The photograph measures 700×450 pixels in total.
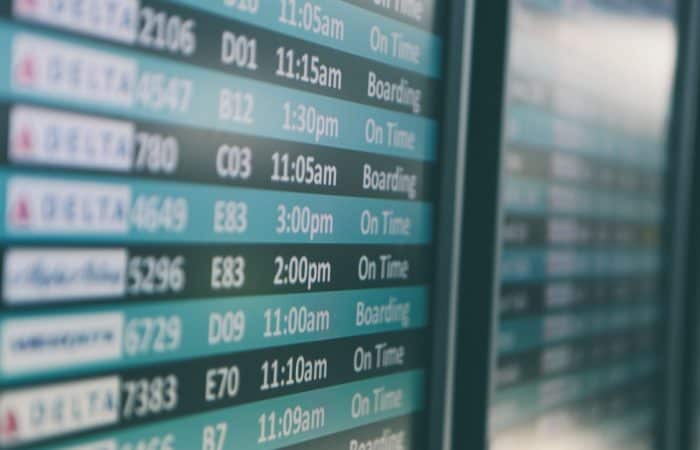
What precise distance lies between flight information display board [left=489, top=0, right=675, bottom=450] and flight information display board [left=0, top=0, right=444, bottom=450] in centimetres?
30

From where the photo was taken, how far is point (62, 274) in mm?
931

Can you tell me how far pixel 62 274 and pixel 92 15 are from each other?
21 centimetres

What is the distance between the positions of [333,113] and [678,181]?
4.62ft

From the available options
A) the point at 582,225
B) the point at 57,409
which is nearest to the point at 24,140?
the point at 57,409

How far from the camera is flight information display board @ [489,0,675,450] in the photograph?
69.3 inches

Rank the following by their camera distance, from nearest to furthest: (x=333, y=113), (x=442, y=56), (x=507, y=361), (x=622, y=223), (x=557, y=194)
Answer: (x=333, y=113), (x=442, y=56), (x=507, y=361), (x=557, y=194), (x=622, y=223)

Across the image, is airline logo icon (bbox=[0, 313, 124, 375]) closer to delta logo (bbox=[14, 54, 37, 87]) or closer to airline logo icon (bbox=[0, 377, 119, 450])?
airline logo icon (bbox=[0, 377, 119, 450])

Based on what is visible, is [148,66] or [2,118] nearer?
[2,118]

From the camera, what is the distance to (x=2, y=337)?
0.88 metres

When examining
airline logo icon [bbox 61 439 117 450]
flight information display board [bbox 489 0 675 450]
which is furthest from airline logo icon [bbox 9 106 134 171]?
flight information display board [bbox 489 0 675 450]

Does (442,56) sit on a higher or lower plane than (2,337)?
higher

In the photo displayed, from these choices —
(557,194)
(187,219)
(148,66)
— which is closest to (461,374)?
(557,194)

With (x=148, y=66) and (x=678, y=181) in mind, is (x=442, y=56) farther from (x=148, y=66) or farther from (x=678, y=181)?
(x=678, y=181)

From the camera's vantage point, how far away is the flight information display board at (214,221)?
91 cm
